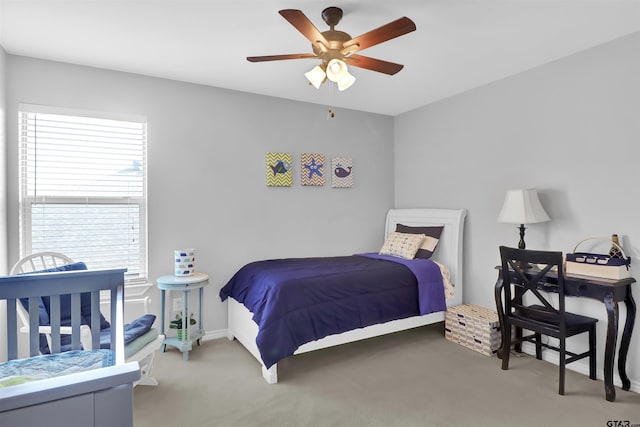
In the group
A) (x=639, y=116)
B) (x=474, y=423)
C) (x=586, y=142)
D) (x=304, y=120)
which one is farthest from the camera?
(x=304, y=120)

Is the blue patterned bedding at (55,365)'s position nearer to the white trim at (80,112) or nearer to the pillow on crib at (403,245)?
the white trim at (80,112)

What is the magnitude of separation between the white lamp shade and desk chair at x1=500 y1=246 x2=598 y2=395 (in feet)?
1.27

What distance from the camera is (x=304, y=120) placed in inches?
163

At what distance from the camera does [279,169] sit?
156 inches

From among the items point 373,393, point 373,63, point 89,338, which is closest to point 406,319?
point 373,393

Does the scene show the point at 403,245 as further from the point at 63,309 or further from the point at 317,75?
the point at 63,309

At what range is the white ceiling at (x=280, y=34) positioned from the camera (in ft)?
7.27

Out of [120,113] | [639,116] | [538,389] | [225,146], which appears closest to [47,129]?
[120,113]

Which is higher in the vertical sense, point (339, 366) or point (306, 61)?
point (306, 61)

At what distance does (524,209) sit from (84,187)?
378cm

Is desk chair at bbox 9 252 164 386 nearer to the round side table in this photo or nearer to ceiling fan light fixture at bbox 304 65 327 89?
the round side table

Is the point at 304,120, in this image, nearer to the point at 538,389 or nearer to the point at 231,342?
the point at 231,342

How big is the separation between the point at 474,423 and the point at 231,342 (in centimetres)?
225

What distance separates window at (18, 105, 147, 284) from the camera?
2.95 m
